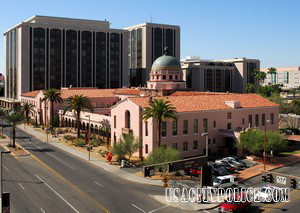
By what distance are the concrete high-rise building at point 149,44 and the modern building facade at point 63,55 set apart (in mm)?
17711

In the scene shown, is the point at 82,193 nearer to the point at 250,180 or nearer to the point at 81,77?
the point at 250,180

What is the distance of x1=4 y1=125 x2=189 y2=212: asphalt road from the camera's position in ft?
123

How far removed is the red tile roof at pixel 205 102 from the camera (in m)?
63.4

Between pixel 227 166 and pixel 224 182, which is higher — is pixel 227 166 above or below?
above

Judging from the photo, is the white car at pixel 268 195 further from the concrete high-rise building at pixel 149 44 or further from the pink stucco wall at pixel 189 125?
the concrete high-rise building at pixel 149 44

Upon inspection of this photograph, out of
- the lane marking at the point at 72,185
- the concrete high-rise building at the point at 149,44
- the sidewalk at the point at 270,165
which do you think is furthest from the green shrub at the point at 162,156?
the concrete high-rise building at the point at 149,44

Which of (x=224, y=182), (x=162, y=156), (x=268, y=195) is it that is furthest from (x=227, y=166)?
(x=268, y=195)

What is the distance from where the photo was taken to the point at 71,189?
142 feet

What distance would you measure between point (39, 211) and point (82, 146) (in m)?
36.5

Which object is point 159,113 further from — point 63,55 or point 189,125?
point 63,55

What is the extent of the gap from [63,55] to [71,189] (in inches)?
4518

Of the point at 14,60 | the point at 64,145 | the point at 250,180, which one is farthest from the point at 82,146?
the point at 14,60

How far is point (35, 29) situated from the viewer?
144125 mm

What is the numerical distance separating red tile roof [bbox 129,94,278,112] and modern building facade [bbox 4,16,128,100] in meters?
89.8
